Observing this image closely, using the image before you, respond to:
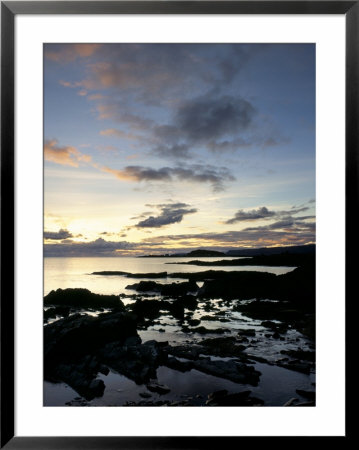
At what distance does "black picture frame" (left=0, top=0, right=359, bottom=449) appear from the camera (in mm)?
1180

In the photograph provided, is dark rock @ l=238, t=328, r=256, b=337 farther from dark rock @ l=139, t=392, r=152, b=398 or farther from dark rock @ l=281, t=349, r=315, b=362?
dark rock @ l=139, t=392, r=152, b=398

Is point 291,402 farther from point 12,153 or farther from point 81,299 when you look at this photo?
point 12,153

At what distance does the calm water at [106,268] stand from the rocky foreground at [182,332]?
30 millimetres

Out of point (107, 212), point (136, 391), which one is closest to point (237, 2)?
point (107, 212)

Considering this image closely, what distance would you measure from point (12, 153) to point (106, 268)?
0.62m

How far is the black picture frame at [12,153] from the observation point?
118 cm

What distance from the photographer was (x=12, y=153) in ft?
4.02

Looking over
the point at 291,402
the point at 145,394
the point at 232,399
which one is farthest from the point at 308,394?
the point at 145,394

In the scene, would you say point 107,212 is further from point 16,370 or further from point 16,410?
point 16,410

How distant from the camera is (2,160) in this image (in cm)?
120

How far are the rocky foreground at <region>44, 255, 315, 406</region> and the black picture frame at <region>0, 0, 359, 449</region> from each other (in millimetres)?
150

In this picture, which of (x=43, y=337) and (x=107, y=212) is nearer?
(x=43, y=337)

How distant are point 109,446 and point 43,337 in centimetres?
48

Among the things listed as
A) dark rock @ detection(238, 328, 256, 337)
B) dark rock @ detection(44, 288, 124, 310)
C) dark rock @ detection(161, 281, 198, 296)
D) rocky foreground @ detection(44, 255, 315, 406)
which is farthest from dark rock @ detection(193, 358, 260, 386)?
dark rock @ detection(44, 288, 124, 310)
